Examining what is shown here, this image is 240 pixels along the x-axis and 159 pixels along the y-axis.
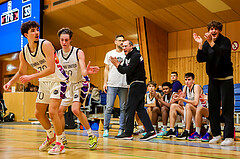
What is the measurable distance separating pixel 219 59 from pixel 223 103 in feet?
1.93

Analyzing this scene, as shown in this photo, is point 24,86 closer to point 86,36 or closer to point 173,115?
point 86,36

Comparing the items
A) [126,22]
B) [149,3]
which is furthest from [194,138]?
[126,22]

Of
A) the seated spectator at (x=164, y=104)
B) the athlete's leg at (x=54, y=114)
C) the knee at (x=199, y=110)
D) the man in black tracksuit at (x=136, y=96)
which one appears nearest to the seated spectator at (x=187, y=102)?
the knee at (x=199, y=110)

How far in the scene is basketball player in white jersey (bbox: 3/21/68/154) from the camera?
3.44 m

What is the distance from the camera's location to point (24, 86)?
441 inches

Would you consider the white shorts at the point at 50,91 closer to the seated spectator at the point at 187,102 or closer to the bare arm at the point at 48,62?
the bare arm at the point at 48,62

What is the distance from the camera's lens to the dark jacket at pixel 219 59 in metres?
4.28

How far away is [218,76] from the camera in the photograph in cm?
439

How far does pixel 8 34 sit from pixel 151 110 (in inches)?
299

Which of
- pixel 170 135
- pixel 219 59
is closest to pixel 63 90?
pixel 219 59

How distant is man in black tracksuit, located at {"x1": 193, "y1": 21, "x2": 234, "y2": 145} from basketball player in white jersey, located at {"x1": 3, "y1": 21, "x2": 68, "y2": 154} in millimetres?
1968

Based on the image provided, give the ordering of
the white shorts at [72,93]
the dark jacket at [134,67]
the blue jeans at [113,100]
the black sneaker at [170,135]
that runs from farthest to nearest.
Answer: the blue jeans at [113,100], the black sneaker at [170,135], the dark jacket at [134,67], the white shorts at [72,93]

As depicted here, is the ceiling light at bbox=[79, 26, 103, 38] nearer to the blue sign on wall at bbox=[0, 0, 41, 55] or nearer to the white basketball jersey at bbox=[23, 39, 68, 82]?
the blue sign on wall at bbox=[0, 0, 41, 55]

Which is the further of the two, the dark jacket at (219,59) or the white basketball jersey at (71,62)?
the dark jacket at (219,59)
